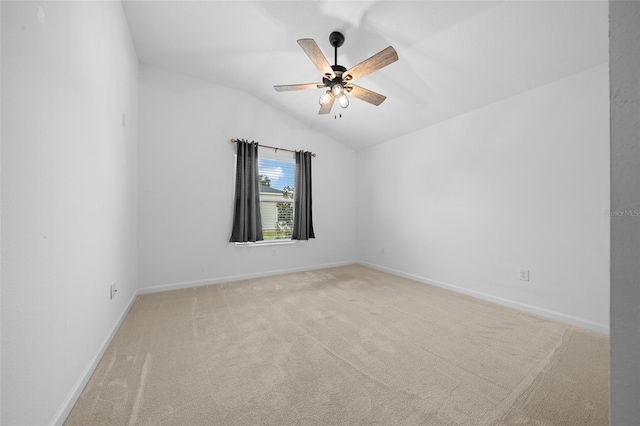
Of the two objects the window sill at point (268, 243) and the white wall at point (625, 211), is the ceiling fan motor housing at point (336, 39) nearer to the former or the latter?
the white wall at point (625, 211)

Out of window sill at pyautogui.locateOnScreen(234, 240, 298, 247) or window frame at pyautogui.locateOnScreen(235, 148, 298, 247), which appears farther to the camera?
window frame at pyautogui.locateOnScreen(235, 148, 298, 247)

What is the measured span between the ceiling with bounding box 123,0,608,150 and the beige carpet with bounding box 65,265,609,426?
2354 mm

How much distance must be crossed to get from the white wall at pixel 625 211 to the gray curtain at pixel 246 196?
3.51m

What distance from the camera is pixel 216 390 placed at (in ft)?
4.65

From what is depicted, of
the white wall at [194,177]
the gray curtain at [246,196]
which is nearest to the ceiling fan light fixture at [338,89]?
the gray curtain at [246,196]

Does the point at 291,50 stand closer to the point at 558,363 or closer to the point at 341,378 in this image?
the point at 341,378

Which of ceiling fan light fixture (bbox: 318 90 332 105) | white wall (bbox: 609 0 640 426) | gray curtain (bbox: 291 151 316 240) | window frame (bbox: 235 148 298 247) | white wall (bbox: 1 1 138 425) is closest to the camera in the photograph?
white wall (bbox: 609 0 640 426)

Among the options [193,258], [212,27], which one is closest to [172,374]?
[193,258]

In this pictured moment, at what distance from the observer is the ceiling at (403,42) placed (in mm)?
1892

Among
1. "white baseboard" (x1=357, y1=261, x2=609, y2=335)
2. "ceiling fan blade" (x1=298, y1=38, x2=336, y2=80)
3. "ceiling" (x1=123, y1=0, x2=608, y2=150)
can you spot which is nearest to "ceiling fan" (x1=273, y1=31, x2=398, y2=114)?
"ceiling fan blade" (x1=298, y1=38, x2=336, y2=80)

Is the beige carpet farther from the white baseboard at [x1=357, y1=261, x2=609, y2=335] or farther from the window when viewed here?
the window

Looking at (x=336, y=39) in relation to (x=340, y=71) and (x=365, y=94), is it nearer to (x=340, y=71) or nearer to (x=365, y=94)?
(x=340, y=71)

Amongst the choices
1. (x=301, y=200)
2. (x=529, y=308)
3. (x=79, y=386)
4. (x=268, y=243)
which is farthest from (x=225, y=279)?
(x=529, y=308)

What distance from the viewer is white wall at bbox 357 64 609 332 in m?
2.17
